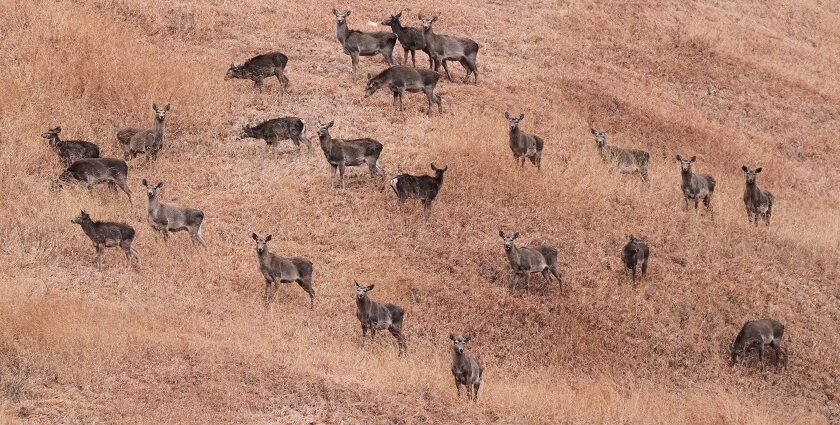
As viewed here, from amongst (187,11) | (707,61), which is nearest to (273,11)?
(187,11)

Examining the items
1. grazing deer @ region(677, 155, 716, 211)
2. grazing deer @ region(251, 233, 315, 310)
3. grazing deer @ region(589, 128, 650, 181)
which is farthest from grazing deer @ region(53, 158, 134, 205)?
grazing deer @ region(677, 155, 716, 211)

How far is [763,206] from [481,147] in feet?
23.4

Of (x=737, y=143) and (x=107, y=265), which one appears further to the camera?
(x=737, y=143)

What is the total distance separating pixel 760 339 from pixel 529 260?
4.75 meters

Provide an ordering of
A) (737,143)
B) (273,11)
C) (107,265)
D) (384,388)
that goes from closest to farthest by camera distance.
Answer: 1. (384,388)
2. (107,265)
3. (737,143)
4. (273,11)

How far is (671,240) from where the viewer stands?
26594 mm

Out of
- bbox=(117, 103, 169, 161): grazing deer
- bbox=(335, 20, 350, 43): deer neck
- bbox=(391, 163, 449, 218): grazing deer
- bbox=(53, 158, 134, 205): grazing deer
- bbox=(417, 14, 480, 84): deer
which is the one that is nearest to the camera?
bbox=(391, 163, 449, 218): grazing deer

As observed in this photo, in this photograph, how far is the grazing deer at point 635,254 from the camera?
2436 cm

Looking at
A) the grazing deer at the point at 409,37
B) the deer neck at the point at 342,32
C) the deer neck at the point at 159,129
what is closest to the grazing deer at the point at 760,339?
the deer neck at the point at 159,129

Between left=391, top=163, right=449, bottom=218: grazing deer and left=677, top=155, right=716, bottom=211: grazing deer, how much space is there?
6514mm

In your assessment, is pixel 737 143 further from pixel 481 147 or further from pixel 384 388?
pixel 384 388

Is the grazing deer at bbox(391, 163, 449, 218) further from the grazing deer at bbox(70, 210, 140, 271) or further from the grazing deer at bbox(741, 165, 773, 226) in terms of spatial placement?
the grazing deer at bbox(741, 165, 773, 226)

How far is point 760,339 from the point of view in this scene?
22609 mm

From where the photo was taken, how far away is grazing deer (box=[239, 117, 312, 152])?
93.1ft
